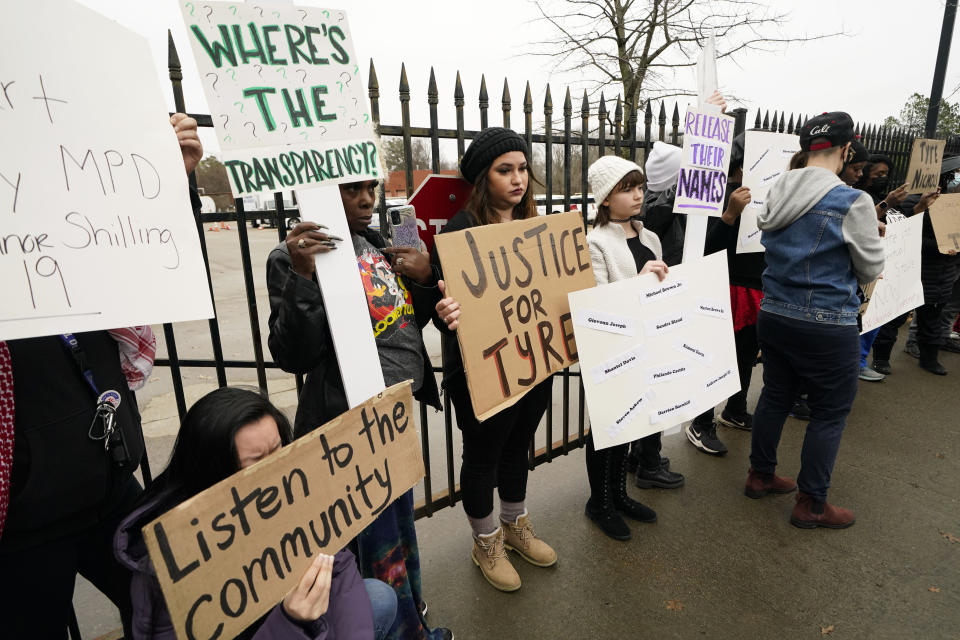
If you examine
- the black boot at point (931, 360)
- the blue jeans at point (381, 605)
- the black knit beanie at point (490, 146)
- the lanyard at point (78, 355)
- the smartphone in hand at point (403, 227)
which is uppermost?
the black knit beanie at point (490, 146)

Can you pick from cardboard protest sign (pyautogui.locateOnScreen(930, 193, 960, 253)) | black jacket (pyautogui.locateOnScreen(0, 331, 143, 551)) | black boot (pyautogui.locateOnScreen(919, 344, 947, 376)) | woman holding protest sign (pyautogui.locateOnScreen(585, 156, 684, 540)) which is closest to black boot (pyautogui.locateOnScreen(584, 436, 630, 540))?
woman holding protest sign (pyautogui.locateOnScreen(585, 156, 684, 540))

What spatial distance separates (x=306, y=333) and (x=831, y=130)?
2481 mm

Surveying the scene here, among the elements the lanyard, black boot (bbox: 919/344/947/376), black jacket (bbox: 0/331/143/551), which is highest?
the lanyard

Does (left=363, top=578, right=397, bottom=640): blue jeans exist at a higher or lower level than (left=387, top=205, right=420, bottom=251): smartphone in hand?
lower

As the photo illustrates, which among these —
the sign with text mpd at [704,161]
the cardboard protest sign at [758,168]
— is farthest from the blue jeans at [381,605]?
the cardboard protest sign at [758,168]

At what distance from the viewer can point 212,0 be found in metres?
1.09

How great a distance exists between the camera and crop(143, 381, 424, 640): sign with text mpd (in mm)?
895

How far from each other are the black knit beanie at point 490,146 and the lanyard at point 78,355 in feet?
4.48

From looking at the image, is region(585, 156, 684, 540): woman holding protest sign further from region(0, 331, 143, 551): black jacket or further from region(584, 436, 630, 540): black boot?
region(0, 331, 143, 551): black jacket

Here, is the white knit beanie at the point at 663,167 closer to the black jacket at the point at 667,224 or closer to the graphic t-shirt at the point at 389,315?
the black jacket at the point at 667,224

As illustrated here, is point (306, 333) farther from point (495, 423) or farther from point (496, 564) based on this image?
point (496, 564)

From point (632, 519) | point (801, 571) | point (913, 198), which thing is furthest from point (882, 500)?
point (913, 198)

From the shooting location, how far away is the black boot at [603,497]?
8.25 ft

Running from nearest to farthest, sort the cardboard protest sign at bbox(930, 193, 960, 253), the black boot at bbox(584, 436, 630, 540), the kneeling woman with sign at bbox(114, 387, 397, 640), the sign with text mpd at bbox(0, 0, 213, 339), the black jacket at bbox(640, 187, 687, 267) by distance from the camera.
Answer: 1. the sign with text mpd at bbox(0, 0, 213, 339)
2. the kneeling woman with sign at bbox(114, 387, 397, 640)
3. the black boot at bbox(584, 436, 630, 540)
4. the black jacket at bbox(640, 187, 687, 267)
5. the cardboard protest sign at bbox(930, 193, 960, 253)
